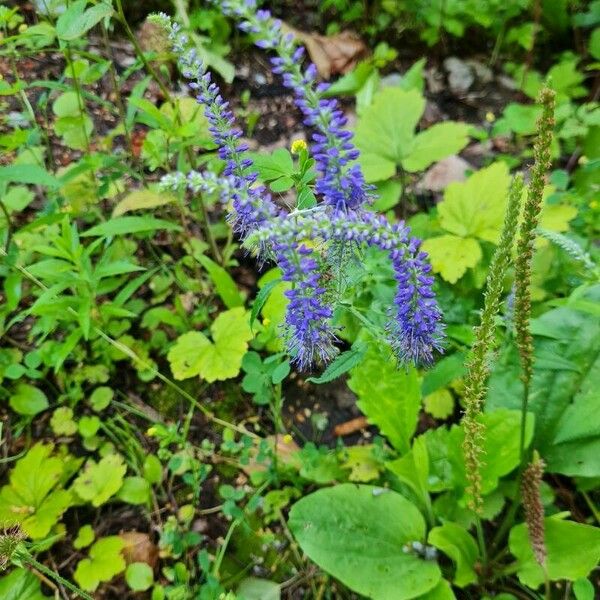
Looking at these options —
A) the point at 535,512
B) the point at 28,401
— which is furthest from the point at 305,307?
the point at 28,401

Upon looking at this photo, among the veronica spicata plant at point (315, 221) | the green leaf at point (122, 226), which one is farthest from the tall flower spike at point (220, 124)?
the green leaf at point (122, 226)

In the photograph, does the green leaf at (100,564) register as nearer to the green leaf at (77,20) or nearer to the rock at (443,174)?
the green leaf at (77,20)

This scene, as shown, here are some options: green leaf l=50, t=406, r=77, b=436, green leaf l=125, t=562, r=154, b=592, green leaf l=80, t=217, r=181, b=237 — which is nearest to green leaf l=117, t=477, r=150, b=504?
green leaf l=125, t=562, r=154, b=592

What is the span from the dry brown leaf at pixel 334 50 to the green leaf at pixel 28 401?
2650 millimetres

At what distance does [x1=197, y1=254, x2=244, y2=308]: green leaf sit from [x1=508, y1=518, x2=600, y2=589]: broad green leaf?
4.53 ft

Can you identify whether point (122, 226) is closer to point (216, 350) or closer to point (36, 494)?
point (216, 350)

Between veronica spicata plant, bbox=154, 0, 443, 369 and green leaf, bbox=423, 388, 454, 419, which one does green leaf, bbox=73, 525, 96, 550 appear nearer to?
veronica spicata plant, bbox=154, 0, 443, 369

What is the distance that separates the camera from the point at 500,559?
211 centimetres

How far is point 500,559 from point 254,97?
2.90 metres

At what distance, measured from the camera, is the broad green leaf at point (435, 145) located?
281cm

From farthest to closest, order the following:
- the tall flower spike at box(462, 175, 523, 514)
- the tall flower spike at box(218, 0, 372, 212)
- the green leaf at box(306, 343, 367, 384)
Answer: the green leaf at box(306, 343, 367, 384) → the tall flower spike at box(462, 175, 523, 514) → the tall flower spike at box(218, 0, 372, 212)

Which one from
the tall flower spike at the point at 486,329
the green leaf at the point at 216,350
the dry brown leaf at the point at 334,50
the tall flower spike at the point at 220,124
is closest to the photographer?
the tall flower spike at the point at 486,329

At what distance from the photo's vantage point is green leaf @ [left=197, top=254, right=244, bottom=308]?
2459 mm

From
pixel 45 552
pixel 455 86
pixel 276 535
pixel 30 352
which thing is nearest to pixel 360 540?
pixel 276 535
